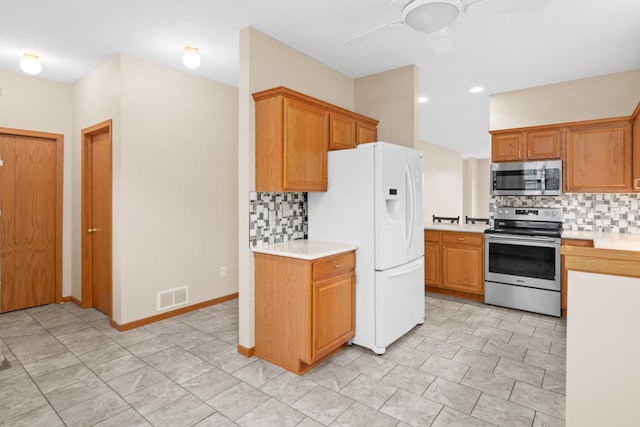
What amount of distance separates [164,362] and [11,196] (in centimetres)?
284

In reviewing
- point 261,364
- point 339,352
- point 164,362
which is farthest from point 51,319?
point 339,352

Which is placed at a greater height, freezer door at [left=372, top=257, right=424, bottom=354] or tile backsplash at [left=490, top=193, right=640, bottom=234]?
tile backsplash at [left=490, top=193, right=640, bottom=234]

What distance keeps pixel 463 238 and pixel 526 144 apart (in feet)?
4.39

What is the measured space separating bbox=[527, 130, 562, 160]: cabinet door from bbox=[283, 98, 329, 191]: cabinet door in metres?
2.64

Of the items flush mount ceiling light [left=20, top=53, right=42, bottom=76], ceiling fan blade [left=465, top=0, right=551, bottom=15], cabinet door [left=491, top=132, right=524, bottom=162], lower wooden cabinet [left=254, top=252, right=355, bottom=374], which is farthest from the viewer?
cabinet door [left=491, top=132, right=524, bottom=162]

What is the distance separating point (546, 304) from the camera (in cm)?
385

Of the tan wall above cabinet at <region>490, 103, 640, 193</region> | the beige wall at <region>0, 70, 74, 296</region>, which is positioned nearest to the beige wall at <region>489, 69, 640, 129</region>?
the tan wall above cabinet at <region>490, 103, 640, 193</region>

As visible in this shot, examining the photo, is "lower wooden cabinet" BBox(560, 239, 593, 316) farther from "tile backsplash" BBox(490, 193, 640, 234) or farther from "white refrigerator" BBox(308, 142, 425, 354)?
"white refrigerator" BBox(308, 142, 425, 354)

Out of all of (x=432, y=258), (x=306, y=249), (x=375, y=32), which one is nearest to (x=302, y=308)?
(x=306, y=249)

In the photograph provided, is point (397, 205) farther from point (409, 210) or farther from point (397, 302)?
point (397, 302)

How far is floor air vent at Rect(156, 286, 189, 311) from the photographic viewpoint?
3740mm

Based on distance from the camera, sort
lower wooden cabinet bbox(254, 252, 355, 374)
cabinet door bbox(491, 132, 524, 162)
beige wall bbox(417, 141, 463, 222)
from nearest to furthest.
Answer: lower wooden cabinet bbox(254, 252, 355, 374) → cabinet door bbox(491, 132, 524, 162) → beige wall bbox(417, 141, 463, 222)

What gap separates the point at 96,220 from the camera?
4.04m

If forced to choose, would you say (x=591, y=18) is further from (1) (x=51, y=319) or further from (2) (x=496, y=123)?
(1) (x=51, y=319)
